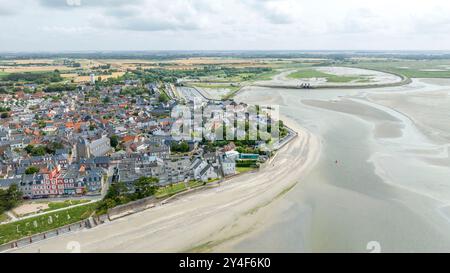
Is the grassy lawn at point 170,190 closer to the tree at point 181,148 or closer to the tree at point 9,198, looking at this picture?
the tree at point 181,148

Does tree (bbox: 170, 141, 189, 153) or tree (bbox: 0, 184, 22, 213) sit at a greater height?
tree (bbox: 170, 141, 189, 153)

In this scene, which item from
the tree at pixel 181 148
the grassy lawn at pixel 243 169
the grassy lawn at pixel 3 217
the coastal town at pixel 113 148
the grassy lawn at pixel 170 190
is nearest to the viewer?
the grassy lawn at pixel 3 217

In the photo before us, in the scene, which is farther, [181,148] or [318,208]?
[181,148]

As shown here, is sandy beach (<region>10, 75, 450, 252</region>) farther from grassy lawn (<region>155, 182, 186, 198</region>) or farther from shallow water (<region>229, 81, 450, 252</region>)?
grassy lawn (<region>155, 182, 186, 198</region>)

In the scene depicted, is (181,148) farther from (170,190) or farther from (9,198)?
(9,198)

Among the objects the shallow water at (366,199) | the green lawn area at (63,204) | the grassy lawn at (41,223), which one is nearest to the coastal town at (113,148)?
the green lawn area at (63,204)

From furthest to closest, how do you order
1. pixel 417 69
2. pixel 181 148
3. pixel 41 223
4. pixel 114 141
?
pixel 417 69 → pixel 114 141 → pixel 181 148 → pixel 41 223

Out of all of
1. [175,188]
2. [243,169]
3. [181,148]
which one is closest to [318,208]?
[243,169]

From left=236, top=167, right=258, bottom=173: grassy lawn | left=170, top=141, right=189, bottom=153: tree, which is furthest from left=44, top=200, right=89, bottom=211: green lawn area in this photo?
left=236, top=167, right=258, bottom=173: grassy lawn
